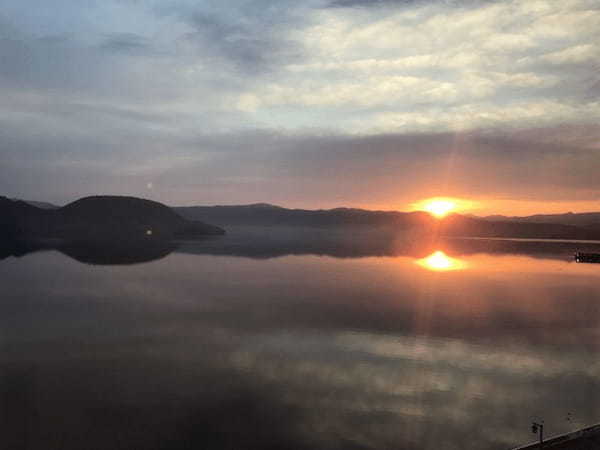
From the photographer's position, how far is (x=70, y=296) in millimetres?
62469

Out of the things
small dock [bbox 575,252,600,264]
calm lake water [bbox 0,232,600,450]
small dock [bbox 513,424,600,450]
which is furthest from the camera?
small dock [bbox 575,252,600,264]

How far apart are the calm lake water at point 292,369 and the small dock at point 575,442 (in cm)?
306

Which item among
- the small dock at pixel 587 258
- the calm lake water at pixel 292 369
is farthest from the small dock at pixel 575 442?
the small dock at pixel 587 258

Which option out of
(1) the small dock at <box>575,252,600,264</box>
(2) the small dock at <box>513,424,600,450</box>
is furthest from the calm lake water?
(1) the small dock at <box>575,252,600,264</box>

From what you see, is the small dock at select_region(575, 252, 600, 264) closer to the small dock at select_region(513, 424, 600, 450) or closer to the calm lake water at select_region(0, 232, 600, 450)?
the calm lake water at select_region(0, 232, 600, 450)

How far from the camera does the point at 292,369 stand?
31.0m

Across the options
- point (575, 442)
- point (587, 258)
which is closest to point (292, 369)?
point (575, 442)

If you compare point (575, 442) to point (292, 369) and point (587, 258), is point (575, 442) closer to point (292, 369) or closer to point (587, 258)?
point (292, 369)

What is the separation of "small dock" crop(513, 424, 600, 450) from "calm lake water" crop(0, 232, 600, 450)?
306 centimetres

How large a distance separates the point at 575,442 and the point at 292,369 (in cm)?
1716

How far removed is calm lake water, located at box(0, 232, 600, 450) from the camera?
874 inches

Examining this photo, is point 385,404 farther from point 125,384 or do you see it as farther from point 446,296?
point 446,296

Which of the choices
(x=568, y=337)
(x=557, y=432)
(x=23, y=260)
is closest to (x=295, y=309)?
(x=568, y=337)

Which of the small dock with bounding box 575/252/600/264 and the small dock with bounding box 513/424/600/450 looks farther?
the small dock with bounding box 575/252/600/264
